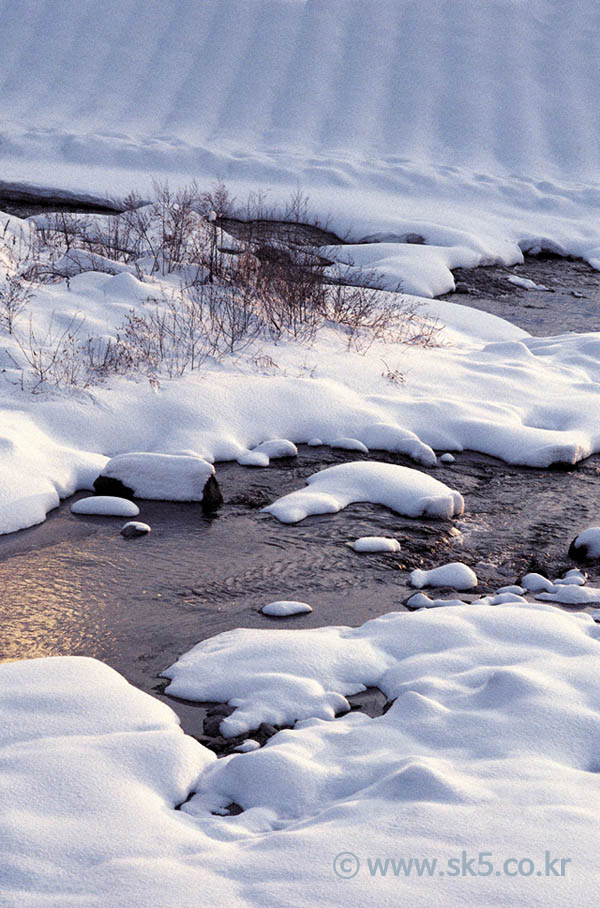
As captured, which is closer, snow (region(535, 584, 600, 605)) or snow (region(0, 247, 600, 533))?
snow (region(535, 584, 600, 605))

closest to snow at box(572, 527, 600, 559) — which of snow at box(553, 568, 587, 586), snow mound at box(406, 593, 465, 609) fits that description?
snow at box(553, 568, 587, 586)

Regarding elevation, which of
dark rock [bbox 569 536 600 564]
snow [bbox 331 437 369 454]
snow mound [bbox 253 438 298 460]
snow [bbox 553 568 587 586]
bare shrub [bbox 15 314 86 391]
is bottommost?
snow [bbox 553 568 587 586]

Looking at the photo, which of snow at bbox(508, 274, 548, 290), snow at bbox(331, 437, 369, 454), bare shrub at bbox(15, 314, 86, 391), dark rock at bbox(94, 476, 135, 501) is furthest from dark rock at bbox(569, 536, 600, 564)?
snow at bbox(508, 274, 548, 290)

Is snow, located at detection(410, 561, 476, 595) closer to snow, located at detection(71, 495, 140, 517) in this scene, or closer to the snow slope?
snow, located at detection(71, 495, 140, 517)

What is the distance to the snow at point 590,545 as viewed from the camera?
16.6 feet

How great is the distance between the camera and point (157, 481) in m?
5.63

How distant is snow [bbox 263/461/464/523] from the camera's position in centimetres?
555

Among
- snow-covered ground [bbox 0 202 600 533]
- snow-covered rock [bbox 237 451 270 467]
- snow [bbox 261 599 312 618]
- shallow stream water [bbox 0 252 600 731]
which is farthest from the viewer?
snow-covered rock [bbox 237 451 270 467]

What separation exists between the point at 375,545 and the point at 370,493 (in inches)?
27.2

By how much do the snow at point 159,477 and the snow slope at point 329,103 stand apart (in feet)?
29.5

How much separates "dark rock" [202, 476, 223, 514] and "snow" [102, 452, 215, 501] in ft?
0.08

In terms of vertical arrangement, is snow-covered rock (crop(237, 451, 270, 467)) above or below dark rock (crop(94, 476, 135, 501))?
above

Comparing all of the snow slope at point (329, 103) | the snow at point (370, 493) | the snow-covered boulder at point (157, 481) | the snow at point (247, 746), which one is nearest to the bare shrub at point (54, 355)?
the snow-covered boulder at point (157, 481)

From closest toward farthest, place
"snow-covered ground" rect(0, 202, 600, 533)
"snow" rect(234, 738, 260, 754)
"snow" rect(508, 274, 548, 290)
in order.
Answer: "snow" rect(234, 738, 260, 754) → "snow-covered ground" rect(0, 202, 600, 533) → "snow" rect(508, 274, 548, 290)
